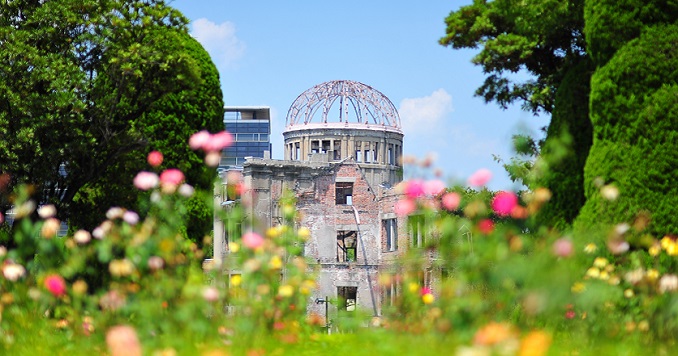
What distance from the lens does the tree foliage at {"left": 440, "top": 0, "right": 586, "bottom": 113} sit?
59.9 ft

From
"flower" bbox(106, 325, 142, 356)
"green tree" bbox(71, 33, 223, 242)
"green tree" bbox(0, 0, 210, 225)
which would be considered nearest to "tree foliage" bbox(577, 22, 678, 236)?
"green tree" bbox(71, 33, 223, 242)

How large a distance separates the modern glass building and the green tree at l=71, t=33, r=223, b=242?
109m

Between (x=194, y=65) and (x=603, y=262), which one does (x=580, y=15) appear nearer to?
(x=194, y=65)

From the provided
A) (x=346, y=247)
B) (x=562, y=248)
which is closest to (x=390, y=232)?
(x=346, y=247)

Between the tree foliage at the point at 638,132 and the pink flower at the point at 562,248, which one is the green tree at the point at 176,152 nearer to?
the tree foliage at the point at 638,132

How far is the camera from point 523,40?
1991 cm

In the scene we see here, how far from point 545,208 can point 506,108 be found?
256 inches

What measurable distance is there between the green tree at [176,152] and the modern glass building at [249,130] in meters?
109

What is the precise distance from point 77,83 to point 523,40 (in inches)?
385

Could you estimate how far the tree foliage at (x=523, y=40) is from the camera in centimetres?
1825

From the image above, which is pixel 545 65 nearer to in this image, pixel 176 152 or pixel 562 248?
pixel 176 152

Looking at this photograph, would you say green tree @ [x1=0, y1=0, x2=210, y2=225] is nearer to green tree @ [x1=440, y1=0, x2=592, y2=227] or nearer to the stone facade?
green tree @ [x1=440, y1=0, x2=592, y2=227]

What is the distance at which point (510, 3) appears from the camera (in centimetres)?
2014

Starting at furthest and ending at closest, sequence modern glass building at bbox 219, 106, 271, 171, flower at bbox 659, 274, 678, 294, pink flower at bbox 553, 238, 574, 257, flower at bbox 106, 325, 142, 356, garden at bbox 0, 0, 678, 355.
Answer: modern glass building at bbox 219, 106, 271, 171
flower at bbox 659, 274, 678, 294
garden at bbox 0, 0, 678, 355
pink flower at bbox 553, 238, 574, 257
flower at bbox 106, 325, 142, 356
